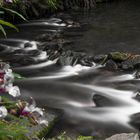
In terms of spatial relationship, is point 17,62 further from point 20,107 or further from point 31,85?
point 20,107

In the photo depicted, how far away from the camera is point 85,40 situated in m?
10.3

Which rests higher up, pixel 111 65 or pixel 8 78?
pixel 8 78

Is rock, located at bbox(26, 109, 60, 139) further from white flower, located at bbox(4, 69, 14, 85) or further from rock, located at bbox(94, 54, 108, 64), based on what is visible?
rock, located at bbox(94, 54, 108, 64)

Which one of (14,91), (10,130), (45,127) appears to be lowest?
(45,127)

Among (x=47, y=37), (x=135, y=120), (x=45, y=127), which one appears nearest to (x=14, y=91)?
(x=45, y=127)

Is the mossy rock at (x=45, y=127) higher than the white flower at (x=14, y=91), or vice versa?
the white flower at (x=14, y=91)

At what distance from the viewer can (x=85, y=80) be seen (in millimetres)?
6918

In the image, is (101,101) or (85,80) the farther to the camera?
(85,80)

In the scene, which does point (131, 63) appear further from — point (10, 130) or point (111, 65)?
point (10, 130)

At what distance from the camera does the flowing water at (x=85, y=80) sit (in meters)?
5.18

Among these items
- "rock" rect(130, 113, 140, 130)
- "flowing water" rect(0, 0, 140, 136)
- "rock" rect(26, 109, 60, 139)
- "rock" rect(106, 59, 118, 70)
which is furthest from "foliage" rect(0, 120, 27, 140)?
"rock" rect(106, 59, 118, 70)

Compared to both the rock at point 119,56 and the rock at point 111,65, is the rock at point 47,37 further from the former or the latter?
the rock at point 111,65

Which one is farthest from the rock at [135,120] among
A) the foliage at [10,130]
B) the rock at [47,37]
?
the rock at [47,37]

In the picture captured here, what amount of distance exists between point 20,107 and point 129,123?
3.11 meters
